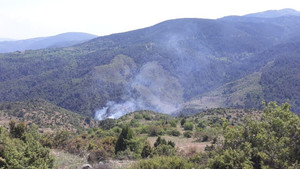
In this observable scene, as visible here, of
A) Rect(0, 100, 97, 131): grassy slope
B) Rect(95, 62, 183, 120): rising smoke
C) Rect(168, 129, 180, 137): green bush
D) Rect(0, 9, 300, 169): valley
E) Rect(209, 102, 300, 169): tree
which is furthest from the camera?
Rect(95, 62, 183, 120): rising smoke

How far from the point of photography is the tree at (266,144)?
872 centimetres

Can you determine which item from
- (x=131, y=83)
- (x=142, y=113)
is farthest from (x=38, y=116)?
(x=131, y=83)

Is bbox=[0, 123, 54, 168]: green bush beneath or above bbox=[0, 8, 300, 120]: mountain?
above

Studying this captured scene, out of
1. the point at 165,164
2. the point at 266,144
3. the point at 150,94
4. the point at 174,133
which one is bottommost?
the point at 150,94

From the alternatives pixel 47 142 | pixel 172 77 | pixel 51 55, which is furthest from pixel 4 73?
pixel 47 142

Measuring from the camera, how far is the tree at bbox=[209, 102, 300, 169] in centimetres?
872

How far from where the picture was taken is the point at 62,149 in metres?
20.8

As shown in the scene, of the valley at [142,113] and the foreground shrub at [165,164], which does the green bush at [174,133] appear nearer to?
the valley at [142,113]

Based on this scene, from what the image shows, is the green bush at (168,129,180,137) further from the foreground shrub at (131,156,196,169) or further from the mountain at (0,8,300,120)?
the mountain at (0,8,300,120)

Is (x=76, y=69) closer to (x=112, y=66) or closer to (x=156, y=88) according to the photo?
(x=112, y=66)

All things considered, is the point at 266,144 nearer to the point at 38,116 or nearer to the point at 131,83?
the point at 38,116

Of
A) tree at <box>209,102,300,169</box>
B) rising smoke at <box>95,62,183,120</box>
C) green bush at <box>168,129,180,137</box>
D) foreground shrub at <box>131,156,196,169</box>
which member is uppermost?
tree at <box>209,102,300,169</box>

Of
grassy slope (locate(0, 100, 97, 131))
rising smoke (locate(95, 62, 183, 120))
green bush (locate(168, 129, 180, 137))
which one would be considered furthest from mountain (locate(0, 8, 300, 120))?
green bush (locate(168, 129, 180, 137))

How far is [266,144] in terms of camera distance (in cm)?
927
